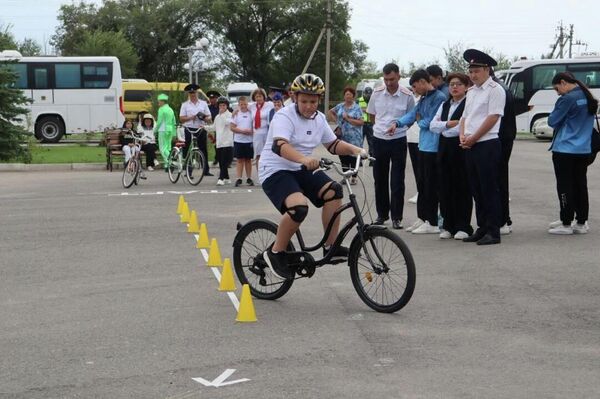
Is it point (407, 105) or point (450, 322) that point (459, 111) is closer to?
point (407, 105)

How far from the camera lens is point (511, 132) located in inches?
481

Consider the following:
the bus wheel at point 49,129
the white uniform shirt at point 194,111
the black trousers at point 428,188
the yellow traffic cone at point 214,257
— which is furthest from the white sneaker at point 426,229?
the bus wheel at point 49,129

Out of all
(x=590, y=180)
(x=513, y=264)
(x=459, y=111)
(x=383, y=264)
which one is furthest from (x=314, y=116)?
(x=590, y=180)

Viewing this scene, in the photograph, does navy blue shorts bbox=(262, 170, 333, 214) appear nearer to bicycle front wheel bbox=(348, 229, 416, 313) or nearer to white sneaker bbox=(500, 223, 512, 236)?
bicycle front wheel bbox=(348, 229, 416, 313)

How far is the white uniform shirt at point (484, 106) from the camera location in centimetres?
1143

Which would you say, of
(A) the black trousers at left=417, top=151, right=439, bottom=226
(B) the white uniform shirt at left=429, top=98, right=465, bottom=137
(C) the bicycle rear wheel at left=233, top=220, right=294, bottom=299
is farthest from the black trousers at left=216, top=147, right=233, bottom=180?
(C) the bicycle rear wheel at left=233, top=220, right=294, bottom=299

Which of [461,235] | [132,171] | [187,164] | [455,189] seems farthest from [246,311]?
[187,164]

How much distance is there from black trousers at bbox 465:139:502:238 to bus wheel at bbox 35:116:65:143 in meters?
30.2

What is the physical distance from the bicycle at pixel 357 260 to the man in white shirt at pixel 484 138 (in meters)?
3.41

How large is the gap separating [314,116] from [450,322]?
1952 millimetres

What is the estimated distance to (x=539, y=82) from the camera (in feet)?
139

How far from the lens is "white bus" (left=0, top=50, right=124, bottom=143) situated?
4094 cm

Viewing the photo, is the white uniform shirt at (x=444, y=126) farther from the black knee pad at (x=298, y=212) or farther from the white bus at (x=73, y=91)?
the white bus at (x=73, y=91)

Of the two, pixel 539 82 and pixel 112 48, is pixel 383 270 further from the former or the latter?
pixel 112 48
